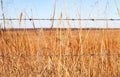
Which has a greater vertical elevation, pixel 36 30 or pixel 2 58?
pixel 36 30

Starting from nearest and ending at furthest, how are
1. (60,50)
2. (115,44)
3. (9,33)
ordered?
(60,50)
(9,33)
(115,44)

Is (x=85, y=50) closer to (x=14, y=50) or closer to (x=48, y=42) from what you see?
(x=48, y=42)

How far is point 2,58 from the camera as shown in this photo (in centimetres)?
418

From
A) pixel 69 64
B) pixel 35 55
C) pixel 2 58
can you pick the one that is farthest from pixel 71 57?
pixel 2 58

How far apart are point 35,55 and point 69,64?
345mm

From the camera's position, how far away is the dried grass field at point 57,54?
410 cm

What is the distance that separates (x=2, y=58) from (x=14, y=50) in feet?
0.69

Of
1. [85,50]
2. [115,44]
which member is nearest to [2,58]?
[85,50]

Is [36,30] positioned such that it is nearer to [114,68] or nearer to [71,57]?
[71,57]

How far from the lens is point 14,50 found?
14.3 feet

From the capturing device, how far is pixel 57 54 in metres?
4.18

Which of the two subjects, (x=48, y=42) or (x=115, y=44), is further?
(x=115, y=44)

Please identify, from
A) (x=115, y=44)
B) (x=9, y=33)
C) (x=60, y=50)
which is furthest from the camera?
(x=115, y=44)

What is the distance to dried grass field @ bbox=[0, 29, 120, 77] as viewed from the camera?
13.5 feet
